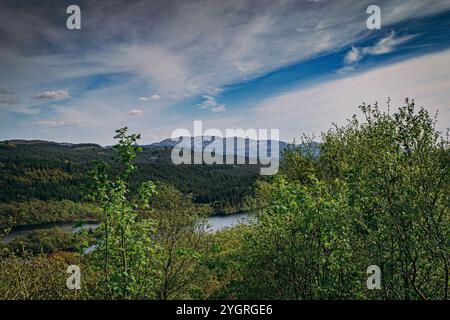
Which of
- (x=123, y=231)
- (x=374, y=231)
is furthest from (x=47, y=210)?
(x=374, y=231)

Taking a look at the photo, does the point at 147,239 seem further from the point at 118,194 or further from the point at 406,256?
the point at 406,256

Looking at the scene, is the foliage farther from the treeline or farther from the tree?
the treeline

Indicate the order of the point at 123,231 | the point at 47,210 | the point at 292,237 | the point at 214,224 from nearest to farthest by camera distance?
the point at 123,231
the point at 292,237
the point at 214,224
the point at 47,210

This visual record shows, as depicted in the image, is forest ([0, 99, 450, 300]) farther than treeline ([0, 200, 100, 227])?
No

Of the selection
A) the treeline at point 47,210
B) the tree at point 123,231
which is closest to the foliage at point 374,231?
the tree at point 123,231

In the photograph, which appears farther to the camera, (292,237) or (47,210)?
(47,210)

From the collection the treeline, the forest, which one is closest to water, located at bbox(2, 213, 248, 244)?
the forest

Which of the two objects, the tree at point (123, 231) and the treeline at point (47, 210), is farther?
the treeline at point (47, 210)

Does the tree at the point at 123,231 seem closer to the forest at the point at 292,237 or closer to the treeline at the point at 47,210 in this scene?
the forest at the point at 292,237

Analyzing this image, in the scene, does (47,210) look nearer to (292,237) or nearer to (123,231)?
(123,231)

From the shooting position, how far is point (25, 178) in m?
188

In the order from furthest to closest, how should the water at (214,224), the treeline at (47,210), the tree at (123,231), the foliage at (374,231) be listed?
1. the treeline at (47,210)
2. the water at (214,224)
3. the foliage at (374,231)
4. the tree at (123,231)
